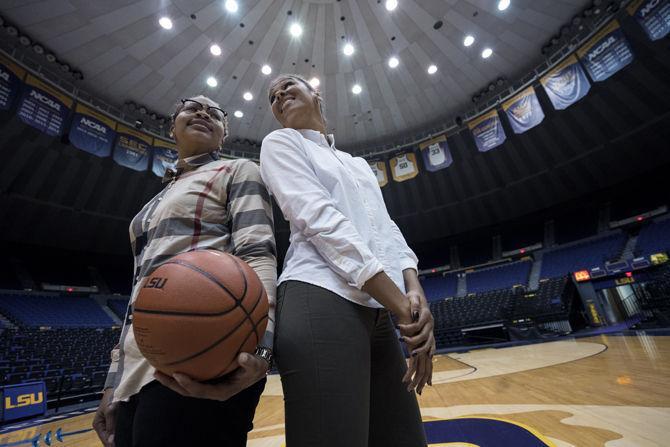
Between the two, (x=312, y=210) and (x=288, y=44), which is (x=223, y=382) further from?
(x=288, y=44)

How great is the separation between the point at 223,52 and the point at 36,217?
412 inches

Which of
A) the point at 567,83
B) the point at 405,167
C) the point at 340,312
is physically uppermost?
the point at 567,83

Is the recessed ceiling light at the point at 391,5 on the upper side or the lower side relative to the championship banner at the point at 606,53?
upper

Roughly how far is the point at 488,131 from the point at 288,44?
781 cm

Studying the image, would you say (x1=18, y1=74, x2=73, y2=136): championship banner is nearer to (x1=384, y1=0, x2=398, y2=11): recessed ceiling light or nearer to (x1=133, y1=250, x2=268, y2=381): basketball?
(x1=384, y1=0, x2=398, y2=11): recessed ceiling light

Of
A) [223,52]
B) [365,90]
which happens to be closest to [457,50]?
[365,90]

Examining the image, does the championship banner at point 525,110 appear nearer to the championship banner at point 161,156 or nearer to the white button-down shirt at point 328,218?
the white button-down shirt at point 328,218

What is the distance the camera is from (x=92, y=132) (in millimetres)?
10078

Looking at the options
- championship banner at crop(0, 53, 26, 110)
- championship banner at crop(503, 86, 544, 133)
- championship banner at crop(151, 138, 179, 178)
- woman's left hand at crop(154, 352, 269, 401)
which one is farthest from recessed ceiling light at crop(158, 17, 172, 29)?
championship banner at crop(503, 86, 544, 133)

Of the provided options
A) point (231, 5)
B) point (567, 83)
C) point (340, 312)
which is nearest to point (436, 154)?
point (567, 83)

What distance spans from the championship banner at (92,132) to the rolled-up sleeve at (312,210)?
38.9 ft

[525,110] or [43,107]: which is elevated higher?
[43,107]

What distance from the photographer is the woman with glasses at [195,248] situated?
72 cm

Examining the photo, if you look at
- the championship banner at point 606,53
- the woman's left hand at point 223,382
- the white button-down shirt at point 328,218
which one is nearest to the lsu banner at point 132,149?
the white button-down shirt at point 328,218
